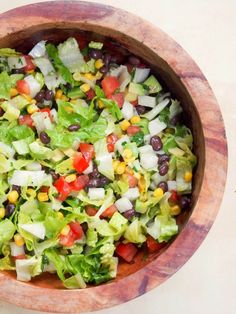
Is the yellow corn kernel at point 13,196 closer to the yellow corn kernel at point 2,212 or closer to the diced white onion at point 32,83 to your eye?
the yellow corn kernel at point 2,212

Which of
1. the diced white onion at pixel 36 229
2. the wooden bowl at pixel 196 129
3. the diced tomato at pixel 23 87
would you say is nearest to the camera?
the wooden bowl at pixel 196 129

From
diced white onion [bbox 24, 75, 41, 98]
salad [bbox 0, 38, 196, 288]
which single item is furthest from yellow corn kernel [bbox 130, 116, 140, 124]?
diced white onion [bbox 24, 75, 41, 98]

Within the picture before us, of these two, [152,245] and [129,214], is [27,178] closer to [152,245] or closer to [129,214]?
[129,214]

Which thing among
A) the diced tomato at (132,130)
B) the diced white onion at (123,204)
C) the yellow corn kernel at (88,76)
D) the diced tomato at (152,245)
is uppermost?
the yellow corn kernel at (88,76)

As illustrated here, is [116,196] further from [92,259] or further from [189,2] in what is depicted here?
[189,2]

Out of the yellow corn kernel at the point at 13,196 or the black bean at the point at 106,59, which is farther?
the black bean at the point at 106,59

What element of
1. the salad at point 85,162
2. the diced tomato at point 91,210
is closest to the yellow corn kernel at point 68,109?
the salad at point 85,162

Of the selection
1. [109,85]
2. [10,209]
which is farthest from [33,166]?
[109,85]

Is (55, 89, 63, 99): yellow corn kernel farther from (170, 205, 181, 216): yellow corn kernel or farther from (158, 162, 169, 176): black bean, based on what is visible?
(170, 205, 181, 216): yellow corn kernel
